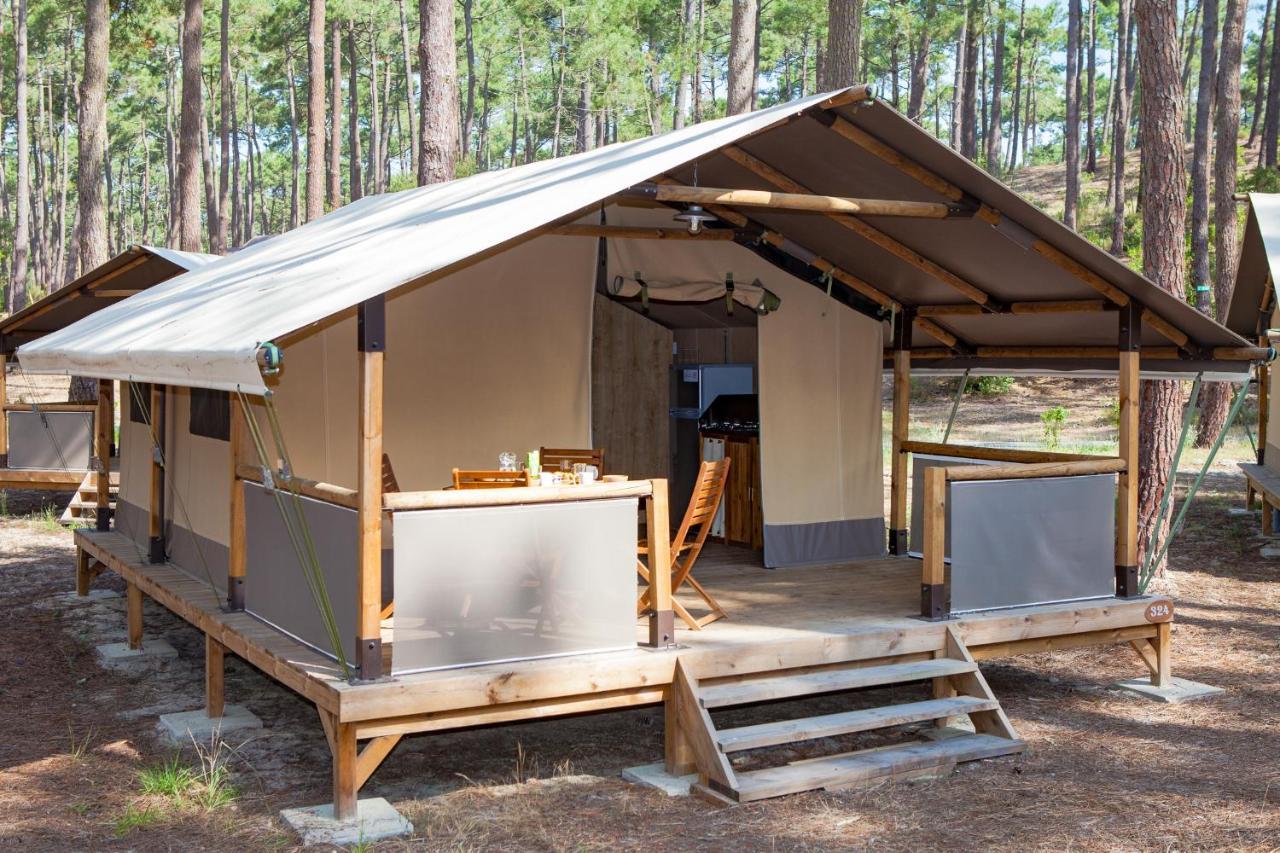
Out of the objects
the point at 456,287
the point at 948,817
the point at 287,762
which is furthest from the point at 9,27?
the point at 948,817

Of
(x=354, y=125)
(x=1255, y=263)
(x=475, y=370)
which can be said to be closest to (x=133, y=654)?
(x=475, y=370)

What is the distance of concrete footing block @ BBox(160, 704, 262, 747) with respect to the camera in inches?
222

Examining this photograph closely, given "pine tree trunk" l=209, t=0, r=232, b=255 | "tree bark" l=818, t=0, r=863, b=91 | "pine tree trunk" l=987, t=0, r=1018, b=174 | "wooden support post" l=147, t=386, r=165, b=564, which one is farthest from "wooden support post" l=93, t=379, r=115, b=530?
"pine tree trunk" l=987, t=0, r=1018, b=174

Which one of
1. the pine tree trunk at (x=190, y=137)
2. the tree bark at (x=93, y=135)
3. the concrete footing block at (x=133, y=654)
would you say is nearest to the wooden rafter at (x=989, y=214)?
the concrete footing block at (x=133, y=654)

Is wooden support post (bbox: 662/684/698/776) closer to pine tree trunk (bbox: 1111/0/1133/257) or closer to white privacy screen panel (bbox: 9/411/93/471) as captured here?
white privacy screen panel (bbox: 9/411/93/471)

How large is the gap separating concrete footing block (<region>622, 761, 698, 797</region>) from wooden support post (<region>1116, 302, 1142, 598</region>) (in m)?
2.63

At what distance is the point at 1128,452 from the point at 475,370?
3.51 metres

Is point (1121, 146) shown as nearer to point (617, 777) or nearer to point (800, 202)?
point (800, 202)

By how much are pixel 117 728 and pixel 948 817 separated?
12.4ft

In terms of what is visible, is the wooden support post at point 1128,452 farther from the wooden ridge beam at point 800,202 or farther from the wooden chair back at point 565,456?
the wooden chair back at point 565,456

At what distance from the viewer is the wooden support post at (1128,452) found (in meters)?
6.10

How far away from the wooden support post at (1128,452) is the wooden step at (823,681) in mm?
1246

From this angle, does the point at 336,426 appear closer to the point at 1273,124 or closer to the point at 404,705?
the point at 404,705

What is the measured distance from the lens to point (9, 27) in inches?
1169
